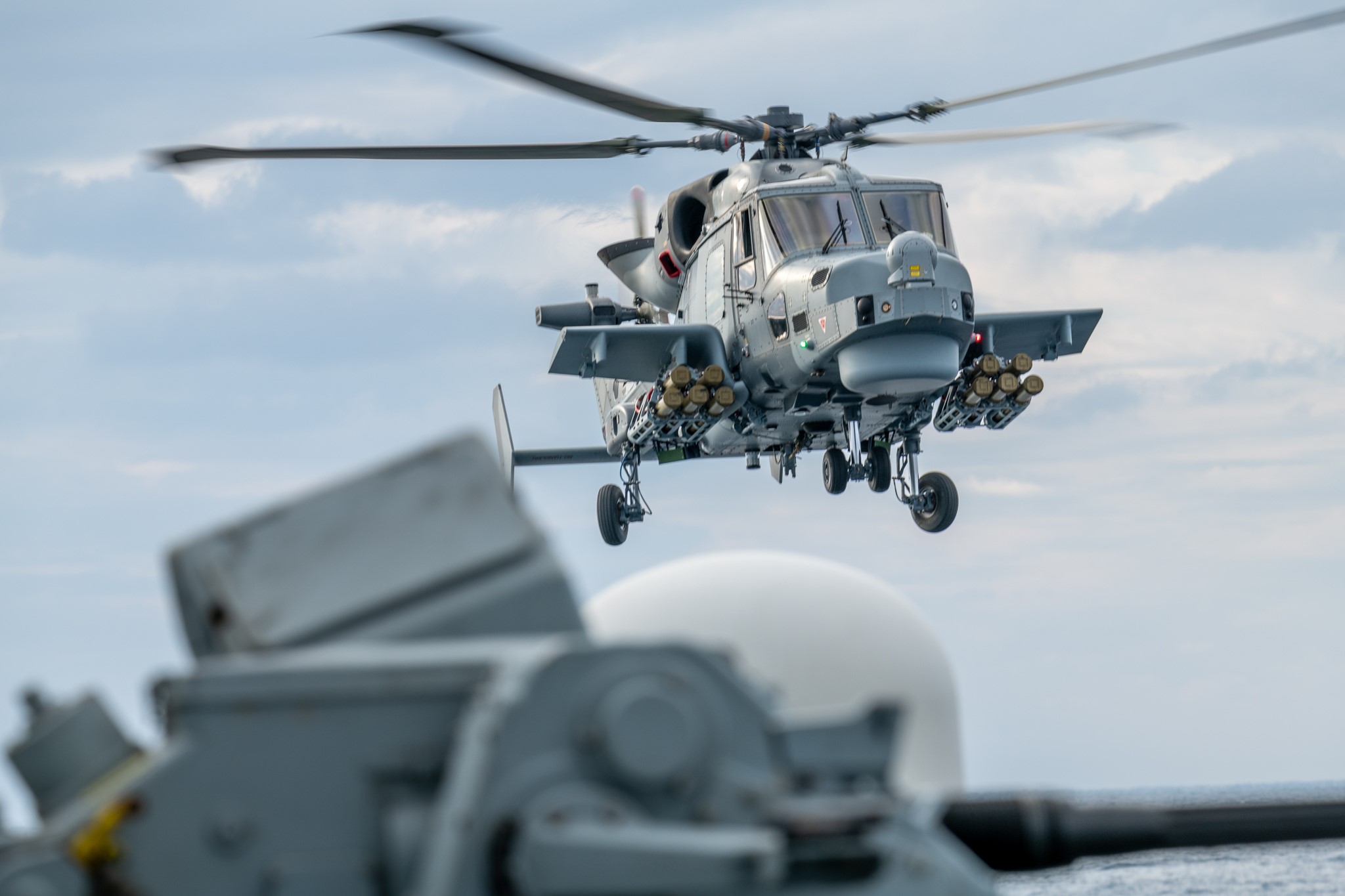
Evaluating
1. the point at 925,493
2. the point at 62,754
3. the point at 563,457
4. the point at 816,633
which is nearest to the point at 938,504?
the point at 925,493

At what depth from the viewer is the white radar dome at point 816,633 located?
4.32 metres

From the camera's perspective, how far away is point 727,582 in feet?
14.6

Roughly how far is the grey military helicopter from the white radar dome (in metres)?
13.0

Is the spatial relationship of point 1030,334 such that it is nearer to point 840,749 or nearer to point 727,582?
point 727,582

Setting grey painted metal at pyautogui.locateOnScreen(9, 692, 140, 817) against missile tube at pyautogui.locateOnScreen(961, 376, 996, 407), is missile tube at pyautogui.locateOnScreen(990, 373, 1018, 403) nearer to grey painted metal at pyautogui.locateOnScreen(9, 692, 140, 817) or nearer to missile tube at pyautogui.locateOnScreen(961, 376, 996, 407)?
missile tube at pyautogui.locateOnScreen(961, 376, 996, 407)

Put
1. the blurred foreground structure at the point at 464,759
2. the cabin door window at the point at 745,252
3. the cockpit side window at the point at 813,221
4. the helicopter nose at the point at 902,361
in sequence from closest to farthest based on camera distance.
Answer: the blurred foreground structure at the point at 464,759 → the helicopter nose at the point at 902,361 → the cockpit side window at the point at 813,221 → the cabin door window at the point at 745,252

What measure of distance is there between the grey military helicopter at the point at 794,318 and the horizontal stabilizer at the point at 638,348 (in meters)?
0.02

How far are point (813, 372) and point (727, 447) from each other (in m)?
3.67

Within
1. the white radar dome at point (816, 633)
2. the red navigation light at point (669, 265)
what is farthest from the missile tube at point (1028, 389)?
the white radar dome at point (816, 633)

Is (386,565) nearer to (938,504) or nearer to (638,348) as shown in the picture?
(638,348)

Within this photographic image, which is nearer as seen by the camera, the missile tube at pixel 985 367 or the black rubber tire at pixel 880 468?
the missile tube at pixel 985 367

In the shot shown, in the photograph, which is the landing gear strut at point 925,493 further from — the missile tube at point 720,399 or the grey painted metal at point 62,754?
the grey painted metal at point 62,754

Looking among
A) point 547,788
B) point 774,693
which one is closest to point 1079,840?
point 774,693

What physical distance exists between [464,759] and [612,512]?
2185 centimetres
